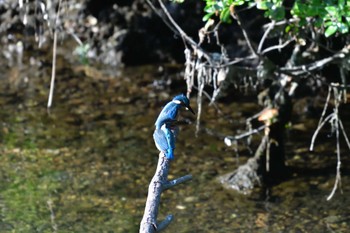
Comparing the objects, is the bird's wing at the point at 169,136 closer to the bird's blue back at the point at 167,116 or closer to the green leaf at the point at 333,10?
the bird's blue back at the point at 167,116

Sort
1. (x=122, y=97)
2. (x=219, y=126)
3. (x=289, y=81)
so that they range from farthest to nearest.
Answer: (x=122, y=97), (x=219, y=126), (x=289, y=81)

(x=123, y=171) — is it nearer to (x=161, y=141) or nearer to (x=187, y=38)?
(x=187, y=38)

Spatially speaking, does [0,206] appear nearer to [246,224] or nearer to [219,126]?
[246,224]

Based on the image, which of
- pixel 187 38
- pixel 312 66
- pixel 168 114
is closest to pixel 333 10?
pixel 168 114

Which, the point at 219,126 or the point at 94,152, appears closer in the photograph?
the point at 94,152

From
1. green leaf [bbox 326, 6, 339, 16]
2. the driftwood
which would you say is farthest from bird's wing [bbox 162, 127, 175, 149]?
green leaf [bbox 326, 6, 339, 16]

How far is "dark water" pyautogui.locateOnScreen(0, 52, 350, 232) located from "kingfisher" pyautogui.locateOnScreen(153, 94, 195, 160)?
2550 mm

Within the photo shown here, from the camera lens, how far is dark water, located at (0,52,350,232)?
6.20 metres

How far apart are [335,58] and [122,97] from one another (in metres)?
4.01

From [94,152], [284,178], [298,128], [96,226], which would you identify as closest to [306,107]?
[298,128]

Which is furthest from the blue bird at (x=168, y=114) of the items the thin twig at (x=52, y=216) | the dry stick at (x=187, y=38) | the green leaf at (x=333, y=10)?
the thin twig at (x=52, y=216)

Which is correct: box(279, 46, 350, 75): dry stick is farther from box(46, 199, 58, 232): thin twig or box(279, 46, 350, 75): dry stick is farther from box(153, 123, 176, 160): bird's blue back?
box(153, 123, 176, 160): bird's blue back

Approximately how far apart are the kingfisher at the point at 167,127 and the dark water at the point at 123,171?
255cm

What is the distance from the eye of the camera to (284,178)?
6.92m
